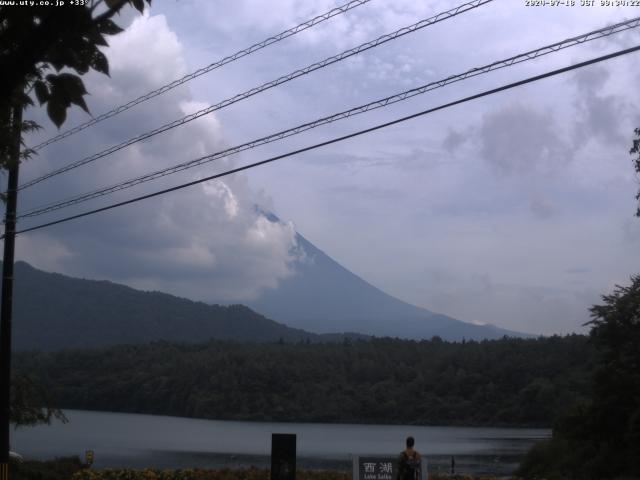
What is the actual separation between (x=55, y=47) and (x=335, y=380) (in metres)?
103

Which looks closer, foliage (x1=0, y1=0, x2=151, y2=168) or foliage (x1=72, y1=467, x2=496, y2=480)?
foliage (x1=0, y1=0, x2=151, y2=168)

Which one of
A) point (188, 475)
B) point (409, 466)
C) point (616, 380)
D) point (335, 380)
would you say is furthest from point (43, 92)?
point (335, 380)

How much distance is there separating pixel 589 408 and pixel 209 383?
88.2 meters

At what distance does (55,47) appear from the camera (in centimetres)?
437

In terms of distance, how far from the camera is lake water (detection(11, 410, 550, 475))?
47.8 meters

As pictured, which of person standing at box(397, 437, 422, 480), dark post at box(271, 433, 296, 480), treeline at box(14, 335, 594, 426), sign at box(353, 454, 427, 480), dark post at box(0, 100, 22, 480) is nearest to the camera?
person standing at box(397, 437, 422, 480)

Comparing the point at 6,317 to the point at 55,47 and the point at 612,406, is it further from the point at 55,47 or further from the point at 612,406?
the point at 612,406

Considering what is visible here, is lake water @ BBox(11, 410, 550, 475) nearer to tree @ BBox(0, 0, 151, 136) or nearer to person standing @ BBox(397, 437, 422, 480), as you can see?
person standing @ BBox(397, 437, 422, 480)

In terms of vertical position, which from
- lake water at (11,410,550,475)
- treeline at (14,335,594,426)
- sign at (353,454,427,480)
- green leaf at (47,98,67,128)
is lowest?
lake water at (11,410,550,475)

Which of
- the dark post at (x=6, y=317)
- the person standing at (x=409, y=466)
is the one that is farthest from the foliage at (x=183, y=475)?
the person standing at (x=409, y=466)

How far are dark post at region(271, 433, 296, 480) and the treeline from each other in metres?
64.9

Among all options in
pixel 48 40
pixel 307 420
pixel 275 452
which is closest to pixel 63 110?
pixel 48 40

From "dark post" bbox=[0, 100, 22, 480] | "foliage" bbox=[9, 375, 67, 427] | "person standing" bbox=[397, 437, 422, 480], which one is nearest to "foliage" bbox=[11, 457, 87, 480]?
"foliage" bbox=[9, 375, 67, 427]

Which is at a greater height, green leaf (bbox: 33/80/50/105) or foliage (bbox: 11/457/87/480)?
green leaf (bbox: 33/80/50/105)
